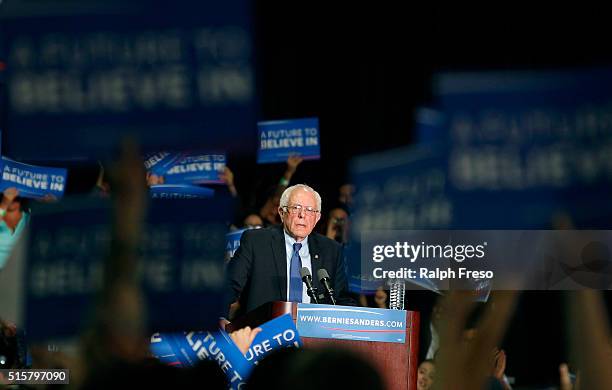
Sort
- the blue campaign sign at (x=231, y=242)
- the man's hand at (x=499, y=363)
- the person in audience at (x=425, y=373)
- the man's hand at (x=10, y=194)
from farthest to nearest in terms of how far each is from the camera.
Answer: the man's hand at (x=10, y=194) < the blue campaign sign at (x=231, y=242) < the man's hand at (x=499, y=363) < the person in audience at (x=425, y=373)

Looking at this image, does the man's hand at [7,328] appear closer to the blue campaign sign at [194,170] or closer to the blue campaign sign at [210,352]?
the blue campaign sign at [194,170]

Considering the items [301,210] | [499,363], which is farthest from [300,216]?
[499,363]

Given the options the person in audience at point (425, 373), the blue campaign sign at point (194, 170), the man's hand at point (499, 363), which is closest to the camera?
the person in audience at point (425, 373)

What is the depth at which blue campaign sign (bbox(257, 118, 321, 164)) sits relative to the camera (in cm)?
653

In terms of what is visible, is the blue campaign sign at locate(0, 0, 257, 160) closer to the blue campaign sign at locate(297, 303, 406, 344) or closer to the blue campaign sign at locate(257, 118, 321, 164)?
the blue campaign sign at locate(257, 118, 321, 164)

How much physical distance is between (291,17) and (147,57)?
0.94 metres

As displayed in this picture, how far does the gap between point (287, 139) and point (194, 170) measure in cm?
58

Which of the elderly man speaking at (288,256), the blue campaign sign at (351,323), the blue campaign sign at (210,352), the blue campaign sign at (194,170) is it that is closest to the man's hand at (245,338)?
the blue campaign sign at (210,352)

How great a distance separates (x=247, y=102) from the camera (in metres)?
6.63

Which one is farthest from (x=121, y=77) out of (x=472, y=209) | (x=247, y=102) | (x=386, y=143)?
(x=472, y=209)

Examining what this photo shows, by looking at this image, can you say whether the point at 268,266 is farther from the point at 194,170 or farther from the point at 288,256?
the point at 194,170

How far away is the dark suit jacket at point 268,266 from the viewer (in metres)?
5.10

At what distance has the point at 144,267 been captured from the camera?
5.96m

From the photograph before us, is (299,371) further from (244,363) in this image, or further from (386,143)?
(386,143)
